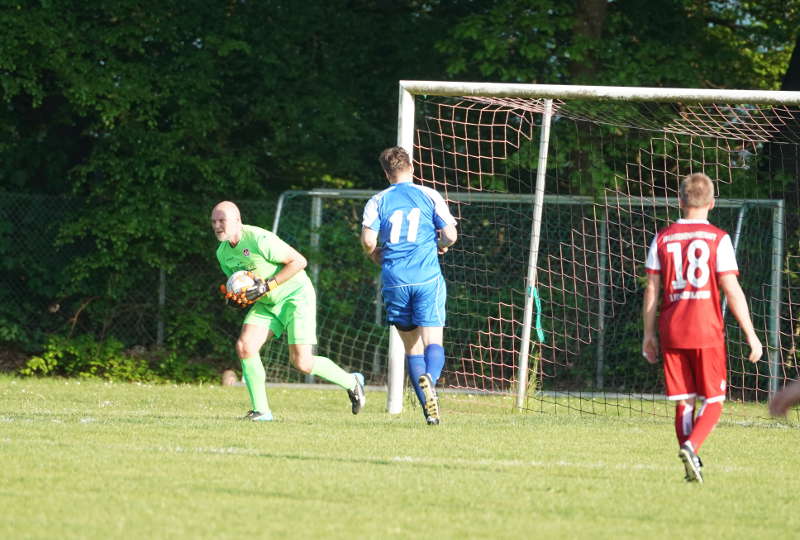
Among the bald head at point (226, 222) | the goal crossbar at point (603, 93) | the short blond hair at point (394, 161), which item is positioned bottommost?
the bald head at point (226, 222)

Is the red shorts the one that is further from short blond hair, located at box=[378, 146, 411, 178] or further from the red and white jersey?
short blond hair, located at box=[378, 146, 411, 178]

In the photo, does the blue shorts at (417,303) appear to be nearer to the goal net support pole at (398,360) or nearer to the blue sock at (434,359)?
the blue sock at (434,359)

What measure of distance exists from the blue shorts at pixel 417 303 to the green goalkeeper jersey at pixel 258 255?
2.71ft

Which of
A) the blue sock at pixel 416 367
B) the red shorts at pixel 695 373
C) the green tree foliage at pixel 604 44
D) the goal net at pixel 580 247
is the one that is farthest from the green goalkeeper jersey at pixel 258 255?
the green tree foliage at pixel 604 44

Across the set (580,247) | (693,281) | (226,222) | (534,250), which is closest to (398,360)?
(534,250)

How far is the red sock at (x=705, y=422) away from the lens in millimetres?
6293

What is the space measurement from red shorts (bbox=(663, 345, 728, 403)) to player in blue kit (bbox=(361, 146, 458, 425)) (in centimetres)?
270

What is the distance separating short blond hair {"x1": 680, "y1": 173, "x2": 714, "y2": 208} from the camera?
6.52m

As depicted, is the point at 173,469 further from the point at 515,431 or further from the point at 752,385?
the point at 752,385

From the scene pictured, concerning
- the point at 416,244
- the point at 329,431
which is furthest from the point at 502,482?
the point at 416,244

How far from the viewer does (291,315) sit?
9398 millimetres

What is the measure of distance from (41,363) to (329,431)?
28.3 feet

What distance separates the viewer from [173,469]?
6.24 m

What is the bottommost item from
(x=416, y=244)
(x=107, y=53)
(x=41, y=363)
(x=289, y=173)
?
(x=41, y=363)
